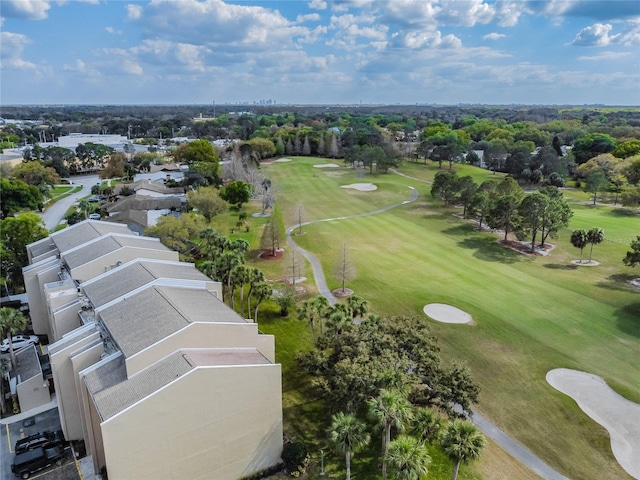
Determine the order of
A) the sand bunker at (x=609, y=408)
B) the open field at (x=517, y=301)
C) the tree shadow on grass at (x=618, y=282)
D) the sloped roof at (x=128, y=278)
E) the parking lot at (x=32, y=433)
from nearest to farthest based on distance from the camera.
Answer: the parking lot at (x=32, y=433), the sand bunker at (x=609, y=408), the open field at (x=517, y=301), the sloped roof at (x=128, y=278), the tree shadow on grass at (x=618, y=282)

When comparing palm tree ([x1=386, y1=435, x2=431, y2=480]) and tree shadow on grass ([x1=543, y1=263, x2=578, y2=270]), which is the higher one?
palm tree ([x1=386, y1=435, x2=431, y2=480])

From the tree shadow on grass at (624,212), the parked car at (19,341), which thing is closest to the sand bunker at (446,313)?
the parked car at (19,341)

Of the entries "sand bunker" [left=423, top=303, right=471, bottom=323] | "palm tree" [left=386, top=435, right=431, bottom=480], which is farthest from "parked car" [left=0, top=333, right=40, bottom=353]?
"sand bunker" [left=423, top=303, right=471, bottom=323]

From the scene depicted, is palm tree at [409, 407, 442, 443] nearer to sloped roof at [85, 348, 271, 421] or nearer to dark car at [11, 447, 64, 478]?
sloped roof at [85, 348, 271, 421]

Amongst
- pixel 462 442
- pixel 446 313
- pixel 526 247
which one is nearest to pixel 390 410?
pixel 462 442

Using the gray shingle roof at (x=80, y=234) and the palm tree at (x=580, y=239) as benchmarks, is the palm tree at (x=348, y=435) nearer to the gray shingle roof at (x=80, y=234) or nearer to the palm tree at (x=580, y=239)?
the gray shingle roof at (x=80, y=234)

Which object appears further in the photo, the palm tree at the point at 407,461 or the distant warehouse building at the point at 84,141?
the distant warehouse building at the point at 84,141

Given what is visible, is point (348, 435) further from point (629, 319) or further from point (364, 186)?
point (364, 186)
